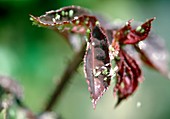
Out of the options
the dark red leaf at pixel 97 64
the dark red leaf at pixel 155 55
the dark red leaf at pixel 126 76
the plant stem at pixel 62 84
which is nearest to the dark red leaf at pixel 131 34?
the dark red leaf at pixel 126 76

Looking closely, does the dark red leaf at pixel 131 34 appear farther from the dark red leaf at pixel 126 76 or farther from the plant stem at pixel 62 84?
the plant stem at pixel 62 84

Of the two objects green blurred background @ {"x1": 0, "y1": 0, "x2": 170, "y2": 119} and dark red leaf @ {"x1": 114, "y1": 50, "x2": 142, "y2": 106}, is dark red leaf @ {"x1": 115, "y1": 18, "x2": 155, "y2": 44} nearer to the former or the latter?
dark red leaf @ {"x1": 114, "y1": 50, "x2": 142, "y2": 106}

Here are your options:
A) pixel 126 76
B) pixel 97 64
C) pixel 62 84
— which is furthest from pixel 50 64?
pixel 97 64

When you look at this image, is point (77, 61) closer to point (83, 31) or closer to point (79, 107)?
point (83, 31)

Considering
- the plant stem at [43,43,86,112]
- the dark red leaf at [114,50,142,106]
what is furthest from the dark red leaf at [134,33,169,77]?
the dark red leaf at [114,50,142,106]

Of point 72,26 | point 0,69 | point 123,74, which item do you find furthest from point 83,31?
point 0,69

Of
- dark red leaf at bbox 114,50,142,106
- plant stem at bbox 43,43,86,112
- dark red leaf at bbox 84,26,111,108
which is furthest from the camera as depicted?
plant stem at bbox 43,43,86,112

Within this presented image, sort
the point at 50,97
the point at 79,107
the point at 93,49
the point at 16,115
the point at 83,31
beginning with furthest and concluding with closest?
the point at 79,107, the point at 50,97, the point at 16,115, the point at 83,31, the point at 93,49
